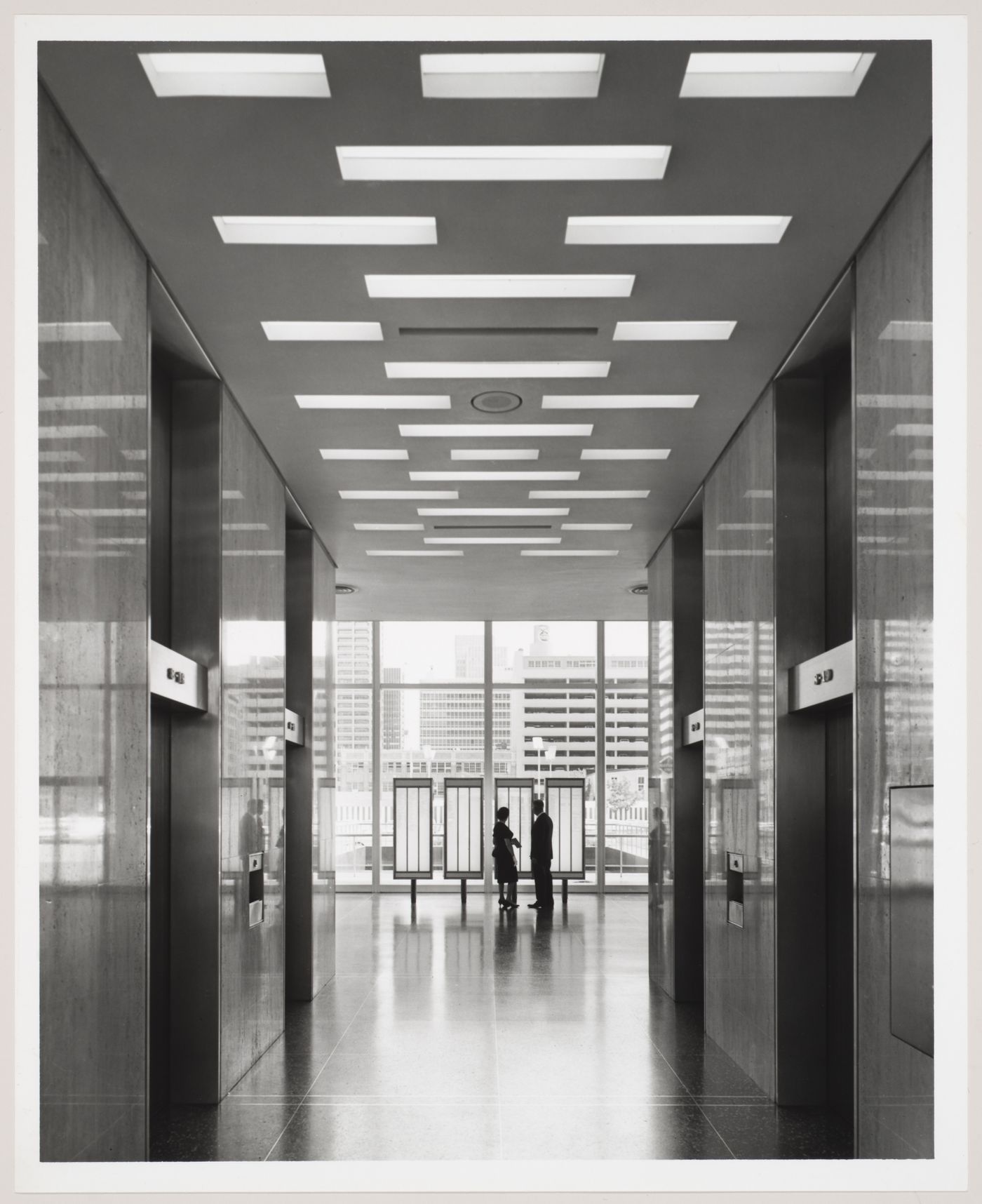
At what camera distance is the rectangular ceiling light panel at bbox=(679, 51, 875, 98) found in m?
4.82

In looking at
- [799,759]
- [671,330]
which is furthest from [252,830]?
[671,330]

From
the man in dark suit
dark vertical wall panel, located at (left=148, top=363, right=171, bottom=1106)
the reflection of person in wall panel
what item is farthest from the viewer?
the man in dark suit

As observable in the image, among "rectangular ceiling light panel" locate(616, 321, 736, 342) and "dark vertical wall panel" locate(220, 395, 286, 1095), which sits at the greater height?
"rectangular ceiling light panel" locate(616, 321, 736, 342)

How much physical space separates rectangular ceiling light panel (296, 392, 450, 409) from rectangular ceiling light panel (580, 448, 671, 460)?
1667 mm

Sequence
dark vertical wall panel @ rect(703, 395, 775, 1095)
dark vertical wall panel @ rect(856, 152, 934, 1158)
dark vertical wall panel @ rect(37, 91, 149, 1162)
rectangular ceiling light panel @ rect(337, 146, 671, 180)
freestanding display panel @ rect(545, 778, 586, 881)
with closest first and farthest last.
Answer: dark vertical wall panel @ rect(37, 91, 149, 1162), dark vertical wall panel @ rect(856, 152, 934, 1158), rectangular ceiling light panel @ rect(337, 146, 671, 180), dark vertical wall panel @ rect(703, 395, 775, 1095), freestanding display panel @ rect(545, 778, 586, 881)

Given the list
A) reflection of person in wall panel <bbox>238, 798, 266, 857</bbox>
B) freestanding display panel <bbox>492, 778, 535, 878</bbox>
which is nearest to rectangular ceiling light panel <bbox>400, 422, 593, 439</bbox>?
reflection of person in wall panel <bbox>238, 798, 266, 857</bbox>

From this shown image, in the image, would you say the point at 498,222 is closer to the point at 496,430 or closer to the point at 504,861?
the point at 496,430

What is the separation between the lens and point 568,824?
23.5m

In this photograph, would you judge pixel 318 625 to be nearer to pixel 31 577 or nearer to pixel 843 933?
pixel 843 933

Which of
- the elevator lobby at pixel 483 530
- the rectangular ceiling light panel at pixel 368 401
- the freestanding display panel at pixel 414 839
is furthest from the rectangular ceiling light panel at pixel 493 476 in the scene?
the freestanding display panel at pixel 414 839

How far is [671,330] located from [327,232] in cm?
236

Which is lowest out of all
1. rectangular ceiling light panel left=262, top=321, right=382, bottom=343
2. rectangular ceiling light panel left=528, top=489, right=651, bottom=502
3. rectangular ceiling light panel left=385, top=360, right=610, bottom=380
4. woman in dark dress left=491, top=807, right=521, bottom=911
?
woman in dark dress left=491, top=807, right=521, bottom=911

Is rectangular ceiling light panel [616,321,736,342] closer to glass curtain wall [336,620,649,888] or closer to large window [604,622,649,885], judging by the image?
large window [604,622,649,885]
